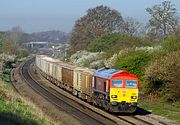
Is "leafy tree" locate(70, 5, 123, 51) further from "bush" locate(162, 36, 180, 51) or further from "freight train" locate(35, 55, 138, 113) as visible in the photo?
"freight train" locate(35, 55, 138, 113)

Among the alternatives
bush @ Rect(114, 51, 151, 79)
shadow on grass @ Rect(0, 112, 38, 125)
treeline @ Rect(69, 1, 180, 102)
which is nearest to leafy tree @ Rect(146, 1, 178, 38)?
treeline @ Rect(69, 1, 180, 102)

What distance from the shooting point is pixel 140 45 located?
230ft

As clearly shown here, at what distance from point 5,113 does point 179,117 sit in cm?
1190

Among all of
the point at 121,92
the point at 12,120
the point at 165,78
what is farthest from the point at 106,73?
the point at 12,120

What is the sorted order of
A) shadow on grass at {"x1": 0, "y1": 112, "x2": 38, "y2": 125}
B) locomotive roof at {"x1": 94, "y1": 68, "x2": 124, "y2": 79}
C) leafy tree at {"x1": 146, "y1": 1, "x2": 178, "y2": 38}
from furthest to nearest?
1. leafy tree at {"x1": 146, "y1": 1, "x2": 178, "y2": 38}
2. locomotive roof at {"x1": 94, "y1": 68, "x2": 124, "y2": 79}
3. shadow on grass at {"x1": 0, "y1": 112, "x2": 38, "y2": 125}

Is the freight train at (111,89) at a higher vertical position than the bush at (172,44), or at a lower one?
lower

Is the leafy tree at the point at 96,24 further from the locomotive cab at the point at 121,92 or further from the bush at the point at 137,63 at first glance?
the locomotive cab at the point at 121,92

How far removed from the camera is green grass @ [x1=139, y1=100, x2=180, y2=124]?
29631 millimetres

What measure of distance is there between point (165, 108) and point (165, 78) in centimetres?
496

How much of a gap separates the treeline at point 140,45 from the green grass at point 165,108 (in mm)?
1112

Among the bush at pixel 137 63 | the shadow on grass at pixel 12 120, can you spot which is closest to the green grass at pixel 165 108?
the shadow on grass at pixel 12 120

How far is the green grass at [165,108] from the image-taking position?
29.6 m

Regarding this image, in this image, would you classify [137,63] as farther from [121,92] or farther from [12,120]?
[12,120]

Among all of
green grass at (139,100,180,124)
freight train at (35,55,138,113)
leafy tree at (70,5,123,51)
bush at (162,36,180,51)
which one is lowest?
green grass at (139,100,180,124)
